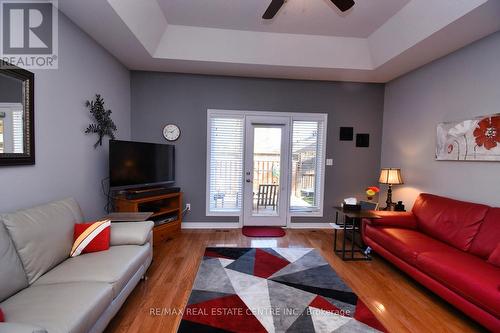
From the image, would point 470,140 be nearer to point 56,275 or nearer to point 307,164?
point 307,164

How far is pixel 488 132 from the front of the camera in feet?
8.02

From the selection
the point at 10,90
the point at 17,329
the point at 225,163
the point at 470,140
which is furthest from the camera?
the point at 225,163

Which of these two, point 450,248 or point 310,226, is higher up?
point 450,248

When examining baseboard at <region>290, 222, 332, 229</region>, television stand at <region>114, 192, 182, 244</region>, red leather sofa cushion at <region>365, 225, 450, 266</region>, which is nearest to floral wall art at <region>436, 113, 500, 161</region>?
red leather sofa cushion at <region>365, 225, 450, 266</region>

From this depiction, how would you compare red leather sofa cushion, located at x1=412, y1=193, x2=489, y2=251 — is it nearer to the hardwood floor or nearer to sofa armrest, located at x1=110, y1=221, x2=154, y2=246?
the hardwood floor

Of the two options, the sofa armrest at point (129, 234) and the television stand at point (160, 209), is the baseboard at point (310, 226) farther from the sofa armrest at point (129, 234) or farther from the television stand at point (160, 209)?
the sofa armrest at point (129, 234)

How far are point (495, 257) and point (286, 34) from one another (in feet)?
11.3

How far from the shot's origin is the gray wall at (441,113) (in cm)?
246

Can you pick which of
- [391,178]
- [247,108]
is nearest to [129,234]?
[247,108]

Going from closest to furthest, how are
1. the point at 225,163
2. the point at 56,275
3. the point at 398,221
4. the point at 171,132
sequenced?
the point at 56,275 < the point at 398,221 < the point at 171,132 < the point at 225,163

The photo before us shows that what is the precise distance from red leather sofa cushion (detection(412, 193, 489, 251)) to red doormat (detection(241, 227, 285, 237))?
202 cm

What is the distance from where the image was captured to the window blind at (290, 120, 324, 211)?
13.7 feet

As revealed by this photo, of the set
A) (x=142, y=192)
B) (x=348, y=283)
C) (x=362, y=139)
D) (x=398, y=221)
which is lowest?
(x=348, y=283)

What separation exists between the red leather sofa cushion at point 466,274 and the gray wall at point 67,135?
3652 mm
